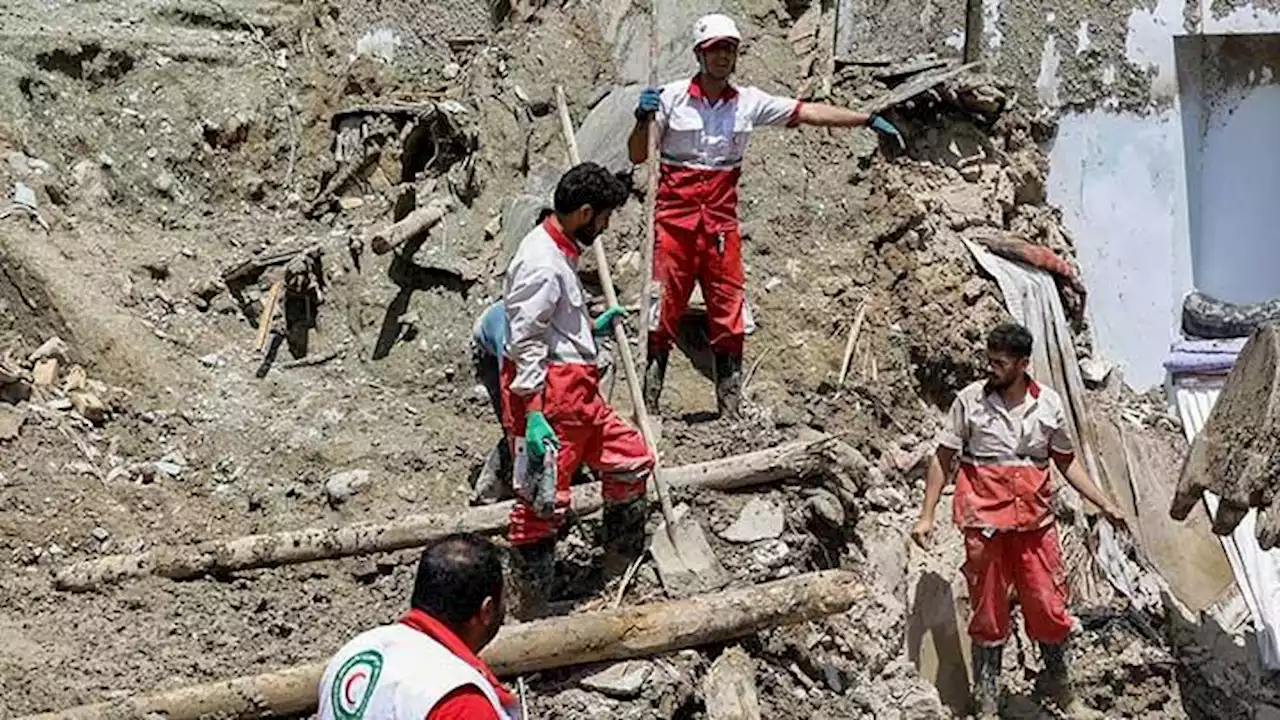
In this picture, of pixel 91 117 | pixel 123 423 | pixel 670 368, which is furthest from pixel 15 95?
pixel 670 368

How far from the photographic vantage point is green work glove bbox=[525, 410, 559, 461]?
5273mm

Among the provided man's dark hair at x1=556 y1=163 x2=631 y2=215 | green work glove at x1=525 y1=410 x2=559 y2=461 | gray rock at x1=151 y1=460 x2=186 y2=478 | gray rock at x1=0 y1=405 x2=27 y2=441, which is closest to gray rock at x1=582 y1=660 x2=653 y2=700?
green work glove at x1=525 y1=410 x2=559 y2=461

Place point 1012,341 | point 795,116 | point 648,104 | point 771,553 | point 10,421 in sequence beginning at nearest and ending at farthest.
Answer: point 771,553 → point 1012,341 → point 648,104 → point 795,116 → point 10,421

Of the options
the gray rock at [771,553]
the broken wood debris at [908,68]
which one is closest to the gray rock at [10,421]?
the gray rock at [771,553]

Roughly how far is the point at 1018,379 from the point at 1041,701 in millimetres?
1551

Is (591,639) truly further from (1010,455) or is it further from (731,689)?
(1010,455)

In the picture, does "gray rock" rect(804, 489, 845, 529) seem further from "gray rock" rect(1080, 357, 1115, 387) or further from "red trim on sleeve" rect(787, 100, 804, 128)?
"gray rock" rect(1080, 357, 1115, 387)

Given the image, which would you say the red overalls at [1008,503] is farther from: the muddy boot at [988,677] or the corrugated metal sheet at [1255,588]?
the corrugated metal sheet at [1255,588]

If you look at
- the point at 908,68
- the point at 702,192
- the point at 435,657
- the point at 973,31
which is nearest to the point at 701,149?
the point at 702,192

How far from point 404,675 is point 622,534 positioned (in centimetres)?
285

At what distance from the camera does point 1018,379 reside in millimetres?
6348

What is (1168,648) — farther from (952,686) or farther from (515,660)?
(515,660)

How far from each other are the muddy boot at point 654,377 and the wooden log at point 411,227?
2.05 metres

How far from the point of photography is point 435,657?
310cm
